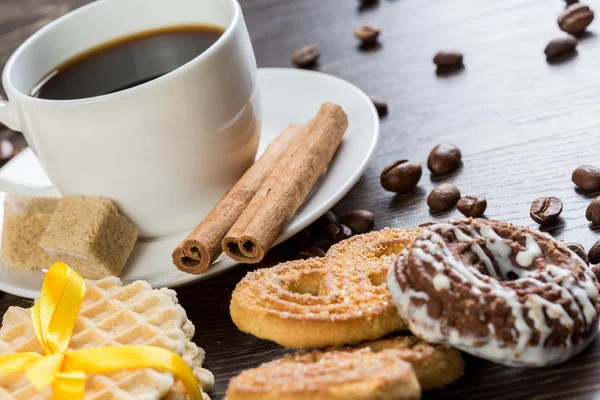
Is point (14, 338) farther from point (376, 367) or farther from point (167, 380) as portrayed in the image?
point (376, 367)

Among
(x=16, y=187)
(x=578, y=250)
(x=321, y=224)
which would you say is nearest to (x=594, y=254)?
(x=578, y=250)

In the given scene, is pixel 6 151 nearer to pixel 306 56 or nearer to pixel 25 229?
pixel 25 229

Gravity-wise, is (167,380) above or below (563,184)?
above

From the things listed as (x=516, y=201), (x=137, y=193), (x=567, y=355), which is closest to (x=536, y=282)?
(x=567, y=355)

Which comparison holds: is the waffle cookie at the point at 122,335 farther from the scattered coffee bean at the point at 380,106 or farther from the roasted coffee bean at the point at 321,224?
the scattered coffee bean at the point at 380,106

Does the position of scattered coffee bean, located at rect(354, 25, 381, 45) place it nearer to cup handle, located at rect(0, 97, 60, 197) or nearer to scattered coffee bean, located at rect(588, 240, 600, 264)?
cup handle, located at rect(0, 97, 60, 197)

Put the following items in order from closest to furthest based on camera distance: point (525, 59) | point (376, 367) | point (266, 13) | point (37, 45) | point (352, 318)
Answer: point (376, 367), point (352, 318), point (37, 45), point (525, 59), point (266, 13)

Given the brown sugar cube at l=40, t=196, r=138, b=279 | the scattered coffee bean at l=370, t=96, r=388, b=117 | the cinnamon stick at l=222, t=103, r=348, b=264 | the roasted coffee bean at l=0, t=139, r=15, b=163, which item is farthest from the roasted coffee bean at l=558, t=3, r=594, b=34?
the roasted coffee bean at l=0, t=139, r=15, b=163
